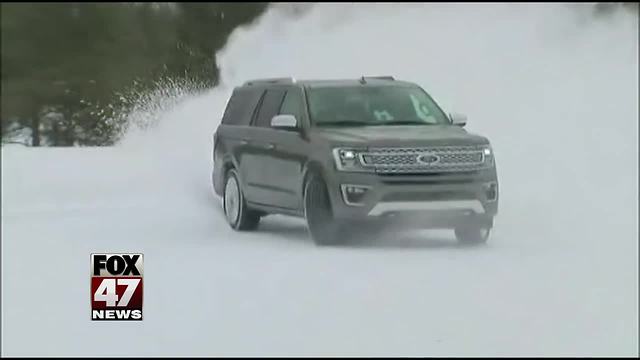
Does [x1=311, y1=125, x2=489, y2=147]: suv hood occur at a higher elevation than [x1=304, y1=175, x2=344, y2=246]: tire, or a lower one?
higher

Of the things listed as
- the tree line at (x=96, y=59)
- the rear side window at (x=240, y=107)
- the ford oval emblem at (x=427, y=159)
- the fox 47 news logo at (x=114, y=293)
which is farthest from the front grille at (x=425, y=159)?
the fox 47 news logo at (x=114, y=293)

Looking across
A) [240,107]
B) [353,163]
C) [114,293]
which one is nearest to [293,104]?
[240,107]

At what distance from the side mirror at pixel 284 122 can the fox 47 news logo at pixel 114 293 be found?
206 centimetres

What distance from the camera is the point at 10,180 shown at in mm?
12344

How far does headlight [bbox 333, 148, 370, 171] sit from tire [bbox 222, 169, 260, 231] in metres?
0.66

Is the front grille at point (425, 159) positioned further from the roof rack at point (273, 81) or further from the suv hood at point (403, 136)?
the roof rack at point (273, 81)

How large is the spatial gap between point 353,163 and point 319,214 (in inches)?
17.7

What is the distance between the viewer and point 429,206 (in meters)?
7.99

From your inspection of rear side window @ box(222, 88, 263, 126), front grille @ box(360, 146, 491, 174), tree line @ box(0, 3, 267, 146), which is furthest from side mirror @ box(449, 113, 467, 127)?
tree line @ box(0, 3, 267, 146)

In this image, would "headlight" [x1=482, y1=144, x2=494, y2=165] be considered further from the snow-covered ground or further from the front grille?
the snow-covered ground

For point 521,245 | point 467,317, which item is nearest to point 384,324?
point 467,317

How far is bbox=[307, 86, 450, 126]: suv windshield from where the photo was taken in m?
8.38

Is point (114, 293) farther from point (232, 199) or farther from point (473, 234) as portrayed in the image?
point (473, 234)

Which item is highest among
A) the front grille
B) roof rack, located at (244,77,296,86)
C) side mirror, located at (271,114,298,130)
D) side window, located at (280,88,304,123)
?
roof rack, located at (244,77,296,86)
